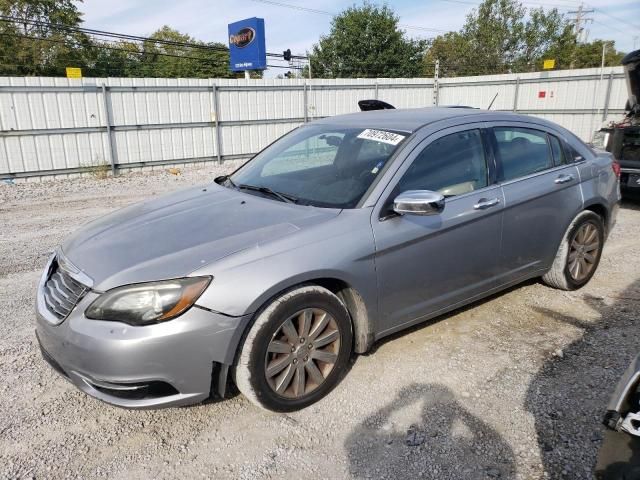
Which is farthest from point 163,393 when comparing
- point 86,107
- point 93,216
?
point 86,107

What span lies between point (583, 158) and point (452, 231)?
193 centimetres

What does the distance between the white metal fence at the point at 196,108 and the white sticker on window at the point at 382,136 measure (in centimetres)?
1023

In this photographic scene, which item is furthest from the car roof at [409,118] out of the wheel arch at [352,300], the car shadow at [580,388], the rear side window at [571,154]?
the car shadow at [580,388]

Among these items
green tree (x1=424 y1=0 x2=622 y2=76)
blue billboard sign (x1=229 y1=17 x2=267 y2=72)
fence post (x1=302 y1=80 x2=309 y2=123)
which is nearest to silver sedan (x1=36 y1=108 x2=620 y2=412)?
fence post (x1=302 y1=80 x2=309 y2=123)

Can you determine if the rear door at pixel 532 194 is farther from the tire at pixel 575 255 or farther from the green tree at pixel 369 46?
the green tree at pixel 369 46

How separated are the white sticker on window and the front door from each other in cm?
16

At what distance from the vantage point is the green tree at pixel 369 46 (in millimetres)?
36031

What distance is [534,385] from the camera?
3072 millimetres

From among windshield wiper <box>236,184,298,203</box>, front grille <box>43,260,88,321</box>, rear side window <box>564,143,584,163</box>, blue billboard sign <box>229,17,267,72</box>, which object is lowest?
front grille <box>43,260,88,321</box>

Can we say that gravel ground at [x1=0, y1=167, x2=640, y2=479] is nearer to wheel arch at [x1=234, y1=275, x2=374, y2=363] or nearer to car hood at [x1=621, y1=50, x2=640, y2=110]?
wheel arch at [x1=234, y1=275, x2=374, y2=363]

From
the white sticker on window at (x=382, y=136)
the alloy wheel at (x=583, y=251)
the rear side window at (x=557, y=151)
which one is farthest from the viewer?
the alloy wheel at (x=583, y=251)

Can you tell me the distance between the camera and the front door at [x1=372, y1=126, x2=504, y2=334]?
3066 millimetres

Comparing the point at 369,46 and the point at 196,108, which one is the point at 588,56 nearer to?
the point at 369,46

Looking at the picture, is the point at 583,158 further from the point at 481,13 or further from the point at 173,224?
the point at 481,13
